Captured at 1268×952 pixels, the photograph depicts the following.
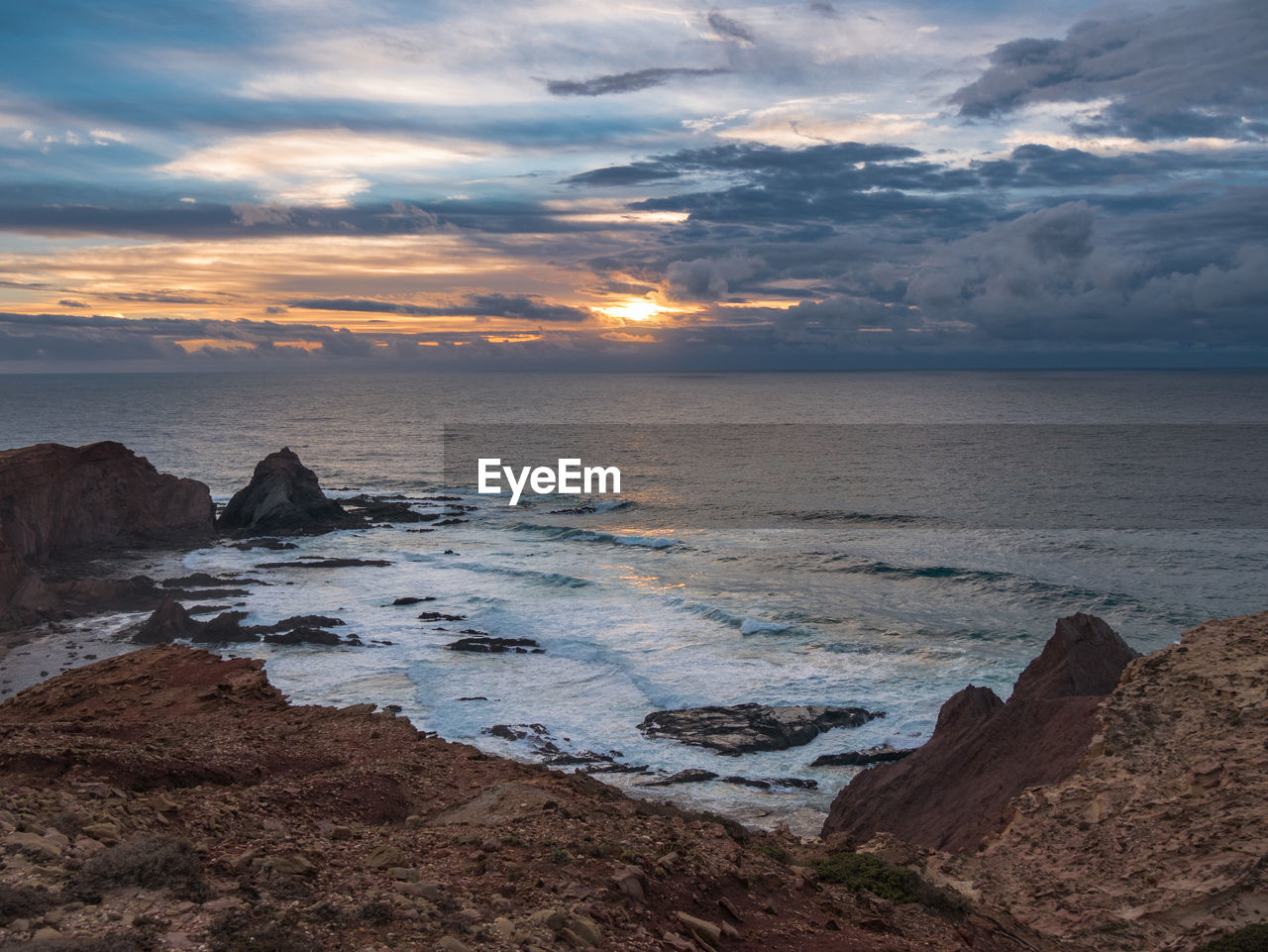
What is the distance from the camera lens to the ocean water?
90.6ft

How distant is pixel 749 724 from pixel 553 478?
6160 centimetres

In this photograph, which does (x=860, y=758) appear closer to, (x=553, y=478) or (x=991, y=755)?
(x=991, y=755)

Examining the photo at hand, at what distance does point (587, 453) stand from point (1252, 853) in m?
92.5

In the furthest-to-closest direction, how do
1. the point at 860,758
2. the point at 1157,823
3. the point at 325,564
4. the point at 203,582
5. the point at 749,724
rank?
the point at 325,564 < the point at 203,582 < the point at 749,724 < the point at 860,758 < the point at 1157,823

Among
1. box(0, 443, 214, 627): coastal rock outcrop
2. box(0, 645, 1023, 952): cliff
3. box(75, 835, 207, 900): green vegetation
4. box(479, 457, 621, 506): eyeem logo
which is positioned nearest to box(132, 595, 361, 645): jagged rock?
box(0, 443, 214, 627): coastal rock outcrop

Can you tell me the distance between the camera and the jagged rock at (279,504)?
2158 inches

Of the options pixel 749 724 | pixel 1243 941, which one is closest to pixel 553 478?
pixel 749 724

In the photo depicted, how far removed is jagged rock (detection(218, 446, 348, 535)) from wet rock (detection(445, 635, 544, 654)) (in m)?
26.1

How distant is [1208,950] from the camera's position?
33.0 feet

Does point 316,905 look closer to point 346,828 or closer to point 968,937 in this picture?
point 346,828

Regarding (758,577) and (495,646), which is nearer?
(495,646)

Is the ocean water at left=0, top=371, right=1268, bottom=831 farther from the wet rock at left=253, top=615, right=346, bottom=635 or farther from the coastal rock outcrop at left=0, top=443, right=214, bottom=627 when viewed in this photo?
the coastal rock outcrop at left=0, top=443, right=214, bottom=627

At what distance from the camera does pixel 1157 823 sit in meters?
12.5

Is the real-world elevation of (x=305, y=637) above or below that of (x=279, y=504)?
below
